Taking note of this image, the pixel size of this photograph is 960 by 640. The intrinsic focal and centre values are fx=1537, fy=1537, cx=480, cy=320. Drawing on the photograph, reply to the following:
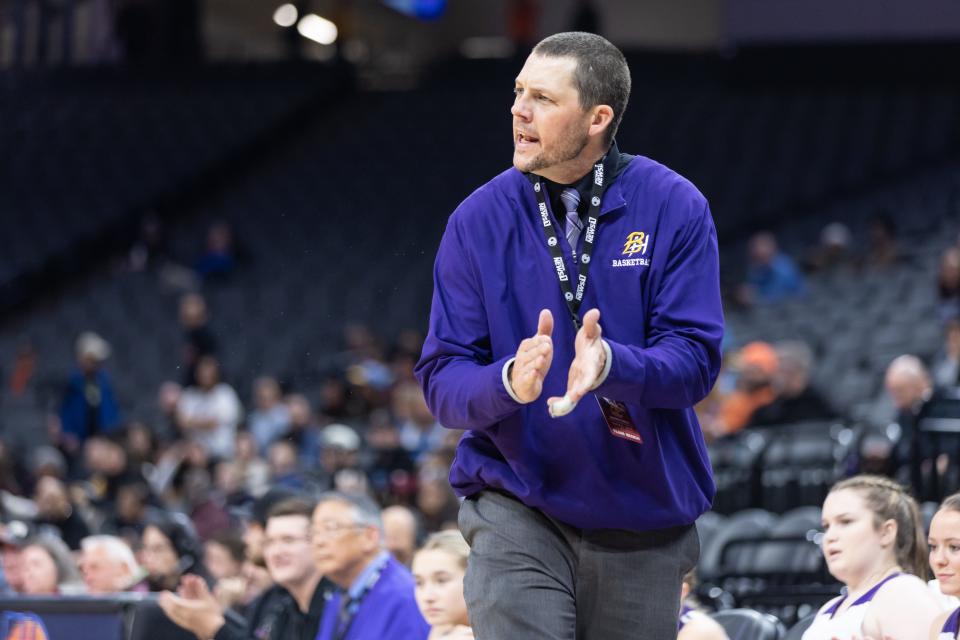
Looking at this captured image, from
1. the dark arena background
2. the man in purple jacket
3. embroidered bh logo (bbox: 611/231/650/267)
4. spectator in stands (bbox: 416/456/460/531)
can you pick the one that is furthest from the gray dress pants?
spectator in stands (bbox: 416/456/460/531)

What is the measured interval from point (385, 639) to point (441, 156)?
13.7 meters

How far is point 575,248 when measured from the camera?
106 inches

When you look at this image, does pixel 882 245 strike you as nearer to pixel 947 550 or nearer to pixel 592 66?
pixel 947 550

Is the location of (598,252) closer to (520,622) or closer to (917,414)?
(520,622)

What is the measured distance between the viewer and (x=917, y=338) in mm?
10039

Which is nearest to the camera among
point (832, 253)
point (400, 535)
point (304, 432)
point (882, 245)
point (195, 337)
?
point (400, 535)

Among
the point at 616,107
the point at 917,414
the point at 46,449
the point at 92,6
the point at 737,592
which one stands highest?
the point at 92,6

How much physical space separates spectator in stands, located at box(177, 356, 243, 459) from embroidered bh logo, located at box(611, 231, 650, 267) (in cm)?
912

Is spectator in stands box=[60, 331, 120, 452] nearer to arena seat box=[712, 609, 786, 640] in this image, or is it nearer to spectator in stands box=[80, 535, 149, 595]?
spectator in stands box=[80, 535, 149, 595]

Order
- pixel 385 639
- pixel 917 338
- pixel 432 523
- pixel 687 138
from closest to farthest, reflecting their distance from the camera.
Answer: pixel 385 639 < pixel 432 523 < pixel 917 338 < pixel 687 138

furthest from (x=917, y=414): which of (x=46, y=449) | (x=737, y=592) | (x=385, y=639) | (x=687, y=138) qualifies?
(x=687, y=138)

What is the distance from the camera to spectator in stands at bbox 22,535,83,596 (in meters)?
6.41

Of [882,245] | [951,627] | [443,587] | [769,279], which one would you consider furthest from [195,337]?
[951,627]

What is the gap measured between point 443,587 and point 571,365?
6.29 feet
